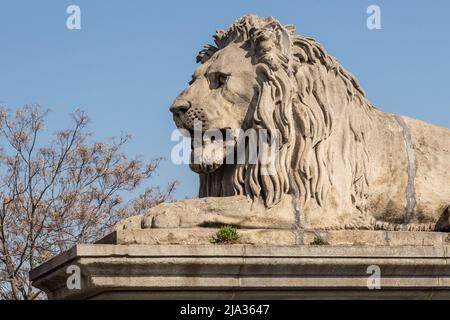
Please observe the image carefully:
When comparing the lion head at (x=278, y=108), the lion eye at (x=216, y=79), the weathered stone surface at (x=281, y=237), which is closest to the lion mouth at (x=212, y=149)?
the lion head at (x=278, y=108)

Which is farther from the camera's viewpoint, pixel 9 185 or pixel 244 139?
pixel 9 185

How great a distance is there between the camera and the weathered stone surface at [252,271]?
36.6ft

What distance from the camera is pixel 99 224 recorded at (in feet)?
88.6

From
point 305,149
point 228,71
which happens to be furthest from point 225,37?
point 305,149

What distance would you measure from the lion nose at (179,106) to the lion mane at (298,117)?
26.7 inches

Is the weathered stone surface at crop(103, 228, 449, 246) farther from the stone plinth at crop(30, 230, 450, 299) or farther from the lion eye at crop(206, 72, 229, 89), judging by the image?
the lion eye at crop(206, 72, 229, 89)

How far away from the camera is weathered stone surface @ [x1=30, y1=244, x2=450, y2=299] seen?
11.2m

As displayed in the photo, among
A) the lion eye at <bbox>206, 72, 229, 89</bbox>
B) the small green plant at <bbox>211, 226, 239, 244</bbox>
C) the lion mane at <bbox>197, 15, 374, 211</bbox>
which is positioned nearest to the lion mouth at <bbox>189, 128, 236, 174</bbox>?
the lion mane at <bbox>197, 15, 374, 211</bbox>

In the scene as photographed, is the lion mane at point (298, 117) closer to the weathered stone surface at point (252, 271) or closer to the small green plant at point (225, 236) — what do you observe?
the small green plant at point (225, 236)

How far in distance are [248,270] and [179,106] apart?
2246mm

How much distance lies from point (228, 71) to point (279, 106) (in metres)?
0.67

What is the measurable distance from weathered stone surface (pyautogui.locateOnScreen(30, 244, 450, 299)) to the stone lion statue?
2.53 ft

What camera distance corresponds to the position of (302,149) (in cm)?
1255
